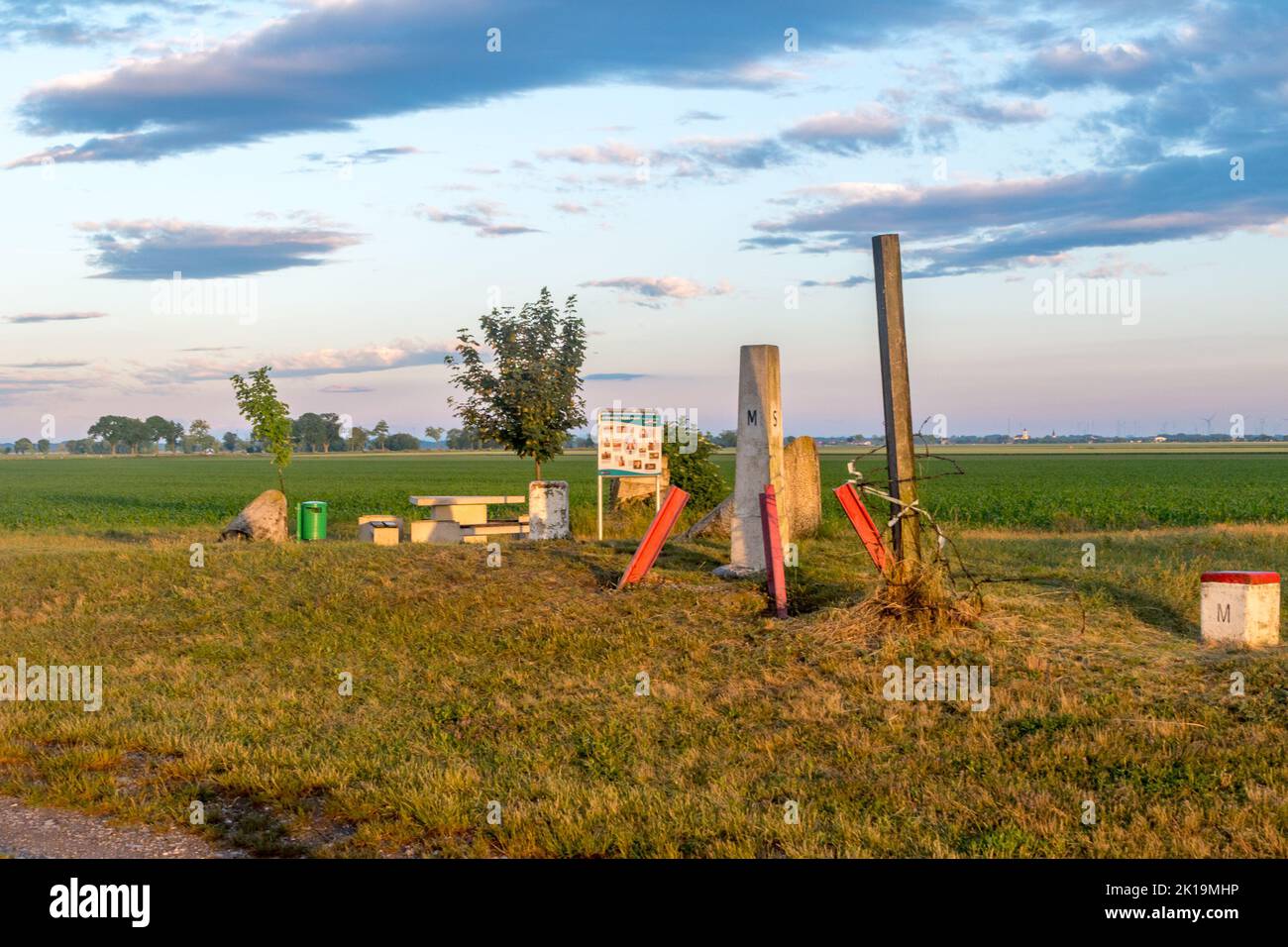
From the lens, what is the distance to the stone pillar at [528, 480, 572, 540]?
1967 cm

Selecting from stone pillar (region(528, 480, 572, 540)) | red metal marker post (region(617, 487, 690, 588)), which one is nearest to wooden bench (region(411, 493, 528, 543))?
stone pillar (region(528, 480, 572, 540))

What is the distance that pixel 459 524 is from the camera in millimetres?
22438

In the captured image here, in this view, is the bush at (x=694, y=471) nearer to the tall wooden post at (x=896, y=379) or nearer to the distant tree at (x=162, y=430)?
the tall wooden post at (x=896, y=379)

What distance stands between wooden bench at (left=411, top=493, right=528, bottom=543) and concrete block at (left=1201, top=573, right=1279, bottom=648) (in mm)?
13987

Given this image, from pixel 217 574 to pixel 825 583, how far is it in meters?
7.98

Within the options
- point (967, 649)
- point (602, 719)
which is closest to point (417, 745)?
point (602, 719)

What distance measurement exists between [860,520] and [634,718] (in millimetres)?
4295

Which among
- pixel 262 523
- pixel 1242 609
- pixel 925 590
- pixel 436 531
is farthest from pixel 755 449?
pixel 262 523

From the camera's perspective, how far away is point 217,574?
15.2 m

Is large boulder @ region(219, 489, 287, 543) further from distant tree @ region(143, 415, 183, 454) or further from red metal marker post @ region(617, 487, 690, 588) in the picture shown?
distant tree @ region(143, 415, 183, 454)

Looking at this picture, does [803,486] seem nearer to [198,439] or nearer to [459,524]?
[459,524]

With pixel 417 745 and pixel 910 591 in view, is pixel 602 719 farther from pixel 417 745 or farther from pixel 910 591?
pixel 910 591
